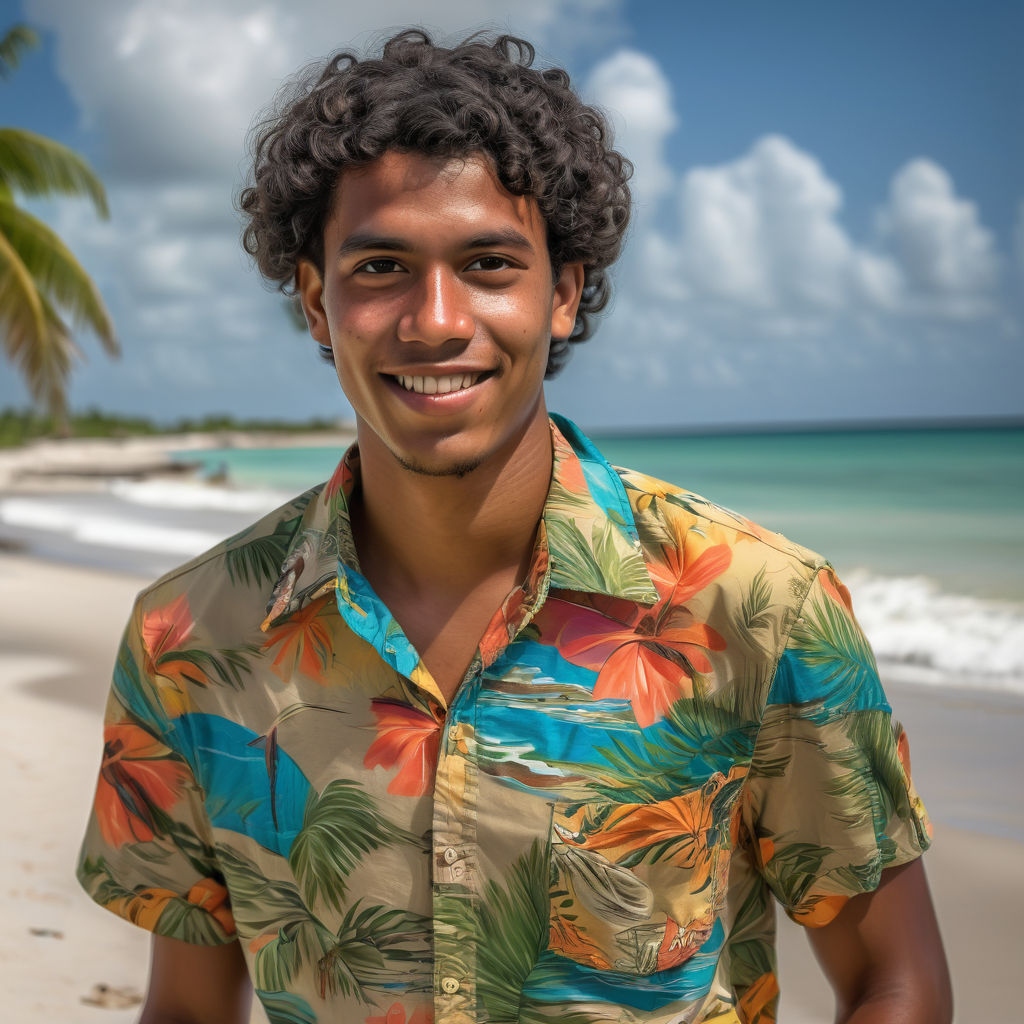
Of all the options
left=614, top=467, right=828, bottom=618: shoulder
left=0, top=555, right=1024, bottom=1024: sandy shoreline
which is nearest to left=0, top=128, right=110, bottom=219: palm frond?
left=0, top=555, right=1024, bottom=1024: sandy shoreline

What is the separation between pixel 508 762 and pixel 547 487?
0.47 m

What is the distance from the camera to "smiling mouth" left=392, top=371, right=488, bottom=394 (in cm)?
160

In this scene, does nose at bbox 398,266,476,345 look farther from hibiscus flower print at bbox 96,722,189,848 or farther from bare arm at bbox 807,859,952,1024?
bare arm at bbox 807,859,952,1024

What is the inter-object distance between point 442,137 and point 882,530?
17378mm

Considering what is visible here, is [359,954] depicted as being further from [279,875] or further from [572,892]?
[572,892]

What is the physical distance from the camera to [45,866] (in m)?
4.09

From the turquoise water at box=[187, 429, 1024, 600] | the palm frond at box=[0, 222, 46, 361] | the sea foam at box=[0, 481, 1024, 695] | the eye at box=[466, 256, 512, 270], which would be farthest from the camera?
the turquoise water at box=[187, 429, 1024, 600]

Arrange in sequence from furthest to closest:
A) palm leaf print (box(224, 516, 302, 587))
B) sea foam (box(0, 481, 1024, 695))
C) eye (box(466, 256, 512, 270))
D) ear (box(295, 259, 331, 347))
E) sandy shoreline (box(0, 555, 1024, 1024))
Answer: sea foam (box(0, 481, 1024, 695))
sandy shoreline (box(0, 555, 1024, 1024))
ear (box(295, 259, 331, 347))
palm leaf print (box(224, 516, 302, 587))
eye (box(466, 256, 512, 270))

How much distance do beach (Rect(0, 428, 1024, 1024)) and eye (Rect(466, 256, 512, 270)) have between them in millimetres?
2556

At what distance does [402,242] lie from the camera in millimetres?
1581

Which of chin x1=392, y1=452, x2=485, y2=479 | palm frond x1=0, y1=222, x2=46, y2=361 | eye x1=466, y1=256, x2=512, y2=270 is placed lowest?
chin x1=392, y1=452, x2=485, y2=479

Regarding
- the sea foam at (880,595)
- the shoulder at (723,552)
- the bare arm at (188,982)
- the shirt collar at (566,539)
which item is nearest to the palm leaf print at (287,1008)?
the bare arm at (188,982)

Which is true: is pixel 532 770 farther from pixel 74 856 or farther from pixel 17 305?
pixel 17 305

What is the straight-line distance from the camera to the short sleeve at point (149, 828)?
1.68 m
